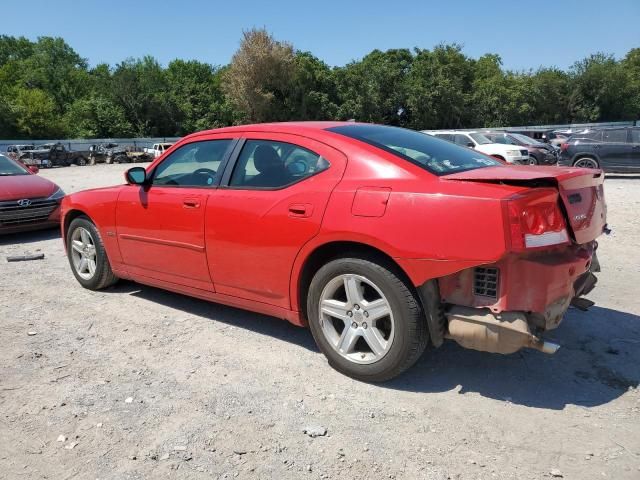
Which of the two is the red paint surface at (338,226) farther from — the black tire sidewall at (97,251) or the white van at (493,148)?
the white van at (493,148)

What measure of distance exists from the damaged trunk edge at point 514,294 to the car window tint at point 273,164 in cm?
106

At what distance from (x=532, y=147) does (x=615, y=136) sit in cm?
335

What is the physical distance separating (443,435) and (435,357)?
986mm

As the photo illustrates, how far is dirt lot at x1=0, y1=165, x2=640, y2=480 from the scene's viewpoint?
2635 mm

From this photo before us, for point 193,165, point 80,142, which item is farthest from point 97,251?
point 80,142

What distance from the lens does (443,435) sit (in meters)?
2.85

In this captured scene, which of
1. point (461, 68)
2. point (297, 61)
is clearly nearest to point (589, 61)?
point (461, 68)

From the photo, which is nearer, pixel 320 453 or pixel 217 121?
pixel 320 453

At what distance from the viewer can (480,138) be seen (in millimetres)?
19734

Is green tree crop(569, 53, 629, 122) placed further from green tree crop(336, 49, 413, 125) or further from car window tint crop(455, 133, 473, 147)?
car window tint crop(455, 133, 473, 147)

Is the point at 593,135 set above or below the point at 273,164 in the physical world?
below

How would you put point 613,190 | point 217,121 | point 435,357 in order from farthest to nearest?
point 217,121, point 613,190, point 435,357

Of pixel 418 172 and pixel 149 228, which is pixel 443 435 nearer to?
pixel 418 172

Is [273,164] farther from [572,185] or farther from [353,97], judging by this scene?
[353,97]
